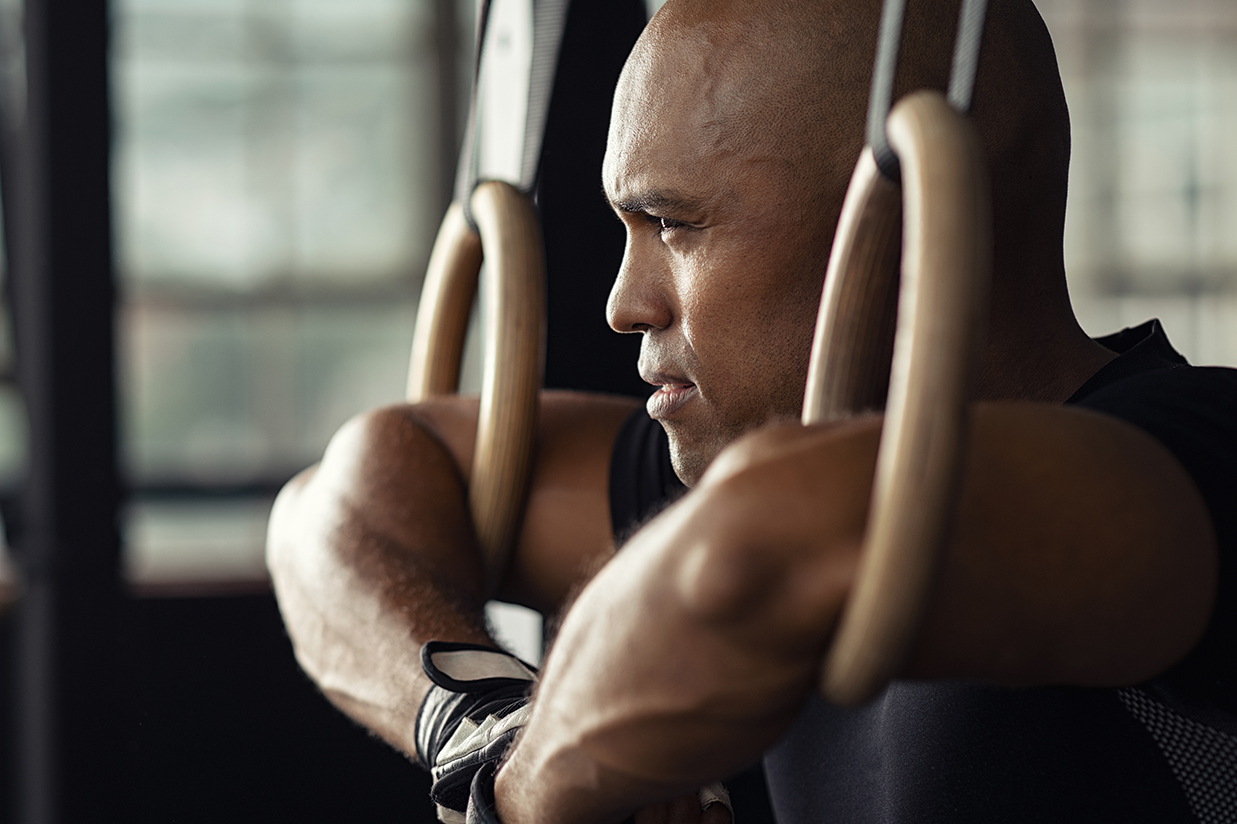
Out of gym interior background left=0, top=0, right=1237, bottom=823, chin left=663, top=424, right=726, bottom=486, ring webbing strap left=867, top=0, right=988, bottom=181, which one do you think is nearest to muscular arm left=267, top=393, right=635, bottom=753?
chin left=663, top=424, right=726, bottom=486

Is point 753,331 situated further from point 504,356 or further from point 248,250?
point 248,250

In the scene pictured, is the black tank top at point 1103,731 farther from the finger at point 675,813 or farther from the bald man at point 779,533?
the finger at point 675,813

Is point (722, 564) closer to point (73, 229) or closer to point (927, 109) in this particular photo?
point (927, 109)

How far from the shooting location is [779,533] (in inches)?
10.2

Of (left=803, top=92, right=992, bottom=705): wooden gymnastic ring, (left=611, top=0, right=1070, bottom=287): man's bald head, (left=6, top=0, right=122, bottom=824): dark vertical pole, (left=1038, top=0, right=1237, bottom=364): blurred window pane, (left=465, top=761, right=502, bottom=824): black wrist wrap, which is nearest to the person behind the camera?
(left=803, top=92, right=992, bottom=705): wooden gymnastic ring

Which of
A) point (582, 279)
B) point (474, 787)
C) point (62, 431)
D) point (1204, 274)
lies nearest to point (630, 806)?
point (474, 787)

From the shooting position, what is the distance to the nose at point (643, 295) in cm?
52

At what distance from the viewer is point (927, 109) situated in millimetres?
265

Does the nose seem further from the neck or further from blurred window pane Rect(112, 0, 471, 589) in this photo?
blurred window pane Rect(112, 0, 471, 589)

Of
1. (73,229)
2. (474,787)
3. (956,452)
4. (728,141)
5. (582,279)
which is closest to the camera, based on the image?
(956,452)

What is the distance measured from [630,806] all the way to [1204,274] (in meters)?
2.76

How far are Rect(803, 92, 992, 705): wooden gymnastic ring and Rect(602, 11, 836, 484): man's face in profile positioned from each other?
0.22 metres

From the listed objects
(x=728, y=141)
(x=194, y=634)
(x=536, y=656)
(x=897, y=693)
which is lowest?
(x=194, y=634)

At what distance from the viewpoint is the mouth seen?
0.53m
